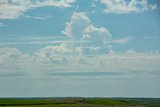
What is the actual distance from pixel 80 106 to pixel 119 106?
8.95 m

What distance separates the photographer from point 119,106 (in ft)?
256

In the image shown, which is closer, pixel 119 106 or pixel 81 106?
pixel 81 106

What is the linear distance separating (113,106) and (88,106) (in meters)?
5.24

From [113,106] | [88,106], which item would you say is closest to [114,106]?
[113,106]

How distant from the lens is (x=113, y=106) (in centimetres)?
7644

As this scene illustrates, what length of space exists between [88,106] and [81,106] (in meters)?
1.59

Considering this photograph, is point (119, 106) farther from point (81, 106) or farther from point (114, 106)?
point (81, 106)

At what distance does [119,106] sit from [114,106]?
1.76m

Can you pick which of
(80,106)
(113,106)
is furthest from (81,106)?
(113,106)

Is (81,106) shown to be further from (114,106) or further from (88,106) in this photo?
(114,106)

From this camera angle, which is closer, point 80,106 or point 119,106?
point 80,106

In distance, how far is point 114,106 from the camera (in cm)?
7650

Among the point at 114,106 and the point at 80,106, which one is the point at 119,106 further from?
the point at 80,106

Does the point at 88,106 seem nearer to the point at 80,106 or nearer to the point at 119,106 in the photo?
the point at 80,106
